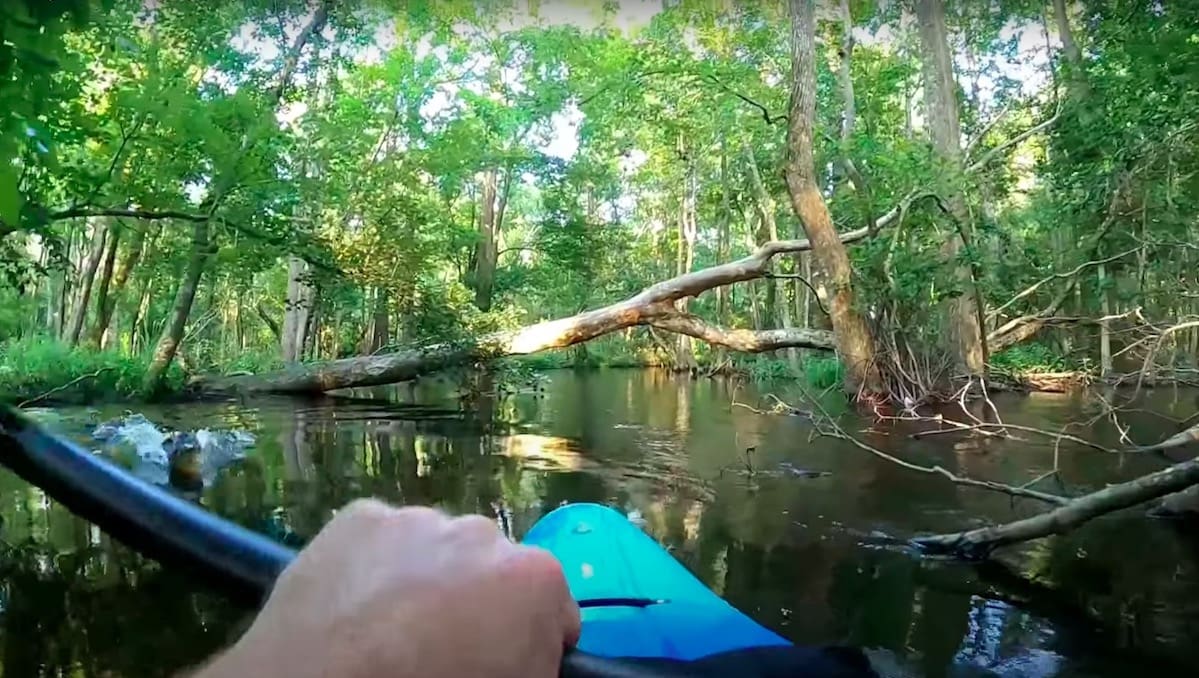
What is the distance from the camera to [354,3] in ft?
32.2

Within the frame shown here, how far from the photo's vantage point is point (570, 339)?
298 inches

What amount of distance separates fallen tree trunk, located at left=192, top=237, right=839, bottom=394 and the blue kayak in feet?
16.6

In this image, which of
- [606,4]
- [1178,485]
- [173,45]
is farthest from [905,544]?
[606,4]

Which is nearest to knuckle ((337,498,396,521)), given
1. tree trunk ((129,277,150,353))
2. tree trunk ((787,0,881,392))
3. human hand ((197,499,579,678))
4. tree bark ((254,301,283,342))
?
human hand ((197,499,579,678))

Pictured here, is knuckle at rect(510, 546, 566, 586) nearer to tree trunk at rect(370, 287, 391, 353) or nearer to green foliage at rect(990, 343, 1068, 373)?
tree trunk at rect(370, 287, 391, 353)

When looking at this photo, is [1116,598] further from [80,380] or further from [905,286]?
[80,380]

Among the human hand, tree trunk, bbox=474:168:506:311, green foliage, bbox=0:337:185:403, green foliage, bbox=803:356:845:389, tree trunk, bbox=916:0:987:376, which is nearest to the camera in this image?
the human hand

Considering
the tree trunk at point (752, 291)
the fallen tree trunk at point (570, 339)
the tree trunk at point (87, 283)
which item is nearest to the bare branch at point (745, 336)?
the fallen tree trunk at point (570, 339)

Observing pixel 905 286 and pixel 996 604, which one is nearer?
pixel 996 604

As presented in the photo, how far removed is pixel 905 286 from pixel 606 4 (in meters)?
6.91

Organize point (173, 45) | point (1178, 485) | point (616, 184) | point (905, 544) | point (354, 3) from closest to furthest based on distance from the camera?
point (1178, 485), point (905, 544), point (173, 45), point (354, 3), point (616, 184)

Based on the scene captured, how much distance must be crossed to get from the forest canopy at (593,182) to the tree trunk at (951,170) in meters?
Result: 0.04

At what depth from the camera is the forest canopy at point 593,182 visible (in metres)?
5.15

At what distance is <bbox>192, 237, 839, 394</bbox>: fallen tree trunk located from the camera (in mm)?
7191
